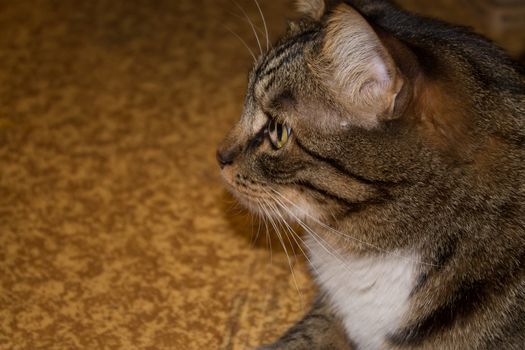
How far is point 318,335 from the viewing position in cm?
166

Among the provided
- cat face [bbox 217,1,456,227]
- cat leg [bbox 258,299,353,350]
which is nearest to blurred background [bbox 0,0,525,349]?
cat leg [bbox 258,299,353,350]

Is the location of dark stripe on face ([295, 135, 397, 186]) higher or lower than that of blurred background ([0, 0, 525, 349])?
higher

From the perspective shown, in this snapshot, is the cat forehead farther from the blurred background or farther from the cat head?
the blurred background

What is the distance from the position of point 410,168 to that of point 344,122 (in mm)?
141

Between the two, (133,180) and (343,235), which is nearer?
(343,235)

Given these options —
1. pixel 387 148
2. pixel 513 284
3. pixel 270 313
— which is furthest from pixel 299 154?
pixel 270 313

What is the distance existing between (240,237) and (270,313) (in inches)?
10.2

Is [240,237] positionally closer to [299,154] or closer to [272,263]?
[272,263]

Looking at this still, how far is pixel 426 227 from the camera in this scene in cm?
135

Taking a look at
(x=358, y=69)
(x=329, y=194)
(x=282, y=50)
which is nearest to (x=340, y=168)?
(x=329, y=194)

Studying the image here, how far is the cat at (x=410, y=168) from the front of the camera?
1278mm

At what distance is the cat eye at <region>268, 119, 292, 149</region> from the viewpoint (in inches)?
55.2

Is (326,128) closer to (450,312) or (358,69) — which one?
(358,69)

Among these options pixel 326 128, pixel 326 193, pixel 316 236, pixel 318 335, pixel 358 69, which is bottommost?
pixel 318 335
